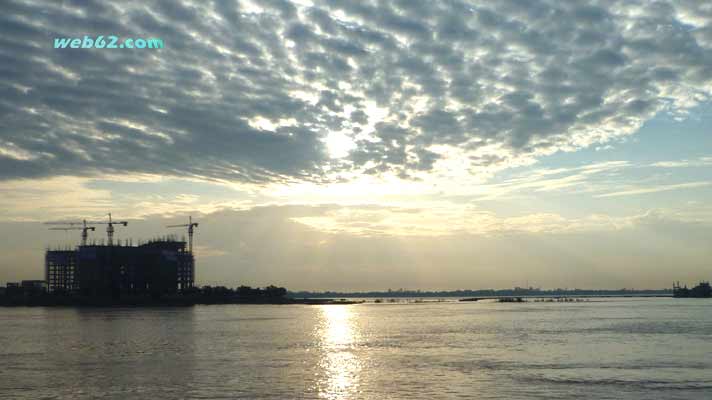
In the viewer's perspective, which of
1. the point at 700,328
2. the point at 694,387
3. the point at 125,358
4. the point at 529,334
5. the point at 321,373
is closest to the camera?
the point at 694,387

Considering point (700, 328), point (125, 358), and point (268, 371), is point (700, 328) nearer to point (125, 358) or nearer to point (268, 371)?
point (268, 371)

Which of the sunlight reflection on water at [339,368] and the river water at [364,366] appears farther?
the sunlight reflection on water at [339,368]

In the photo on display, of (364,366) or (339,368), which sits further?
(364,366)

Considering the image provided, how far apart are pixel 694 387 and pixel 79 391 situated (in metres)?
50.3

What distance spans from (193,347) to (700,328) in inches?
3569

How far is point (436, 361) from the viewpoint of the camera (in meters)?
72.0

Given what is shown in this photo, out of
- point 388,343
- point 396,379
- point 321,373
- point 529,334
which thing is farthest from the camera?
point 529,334

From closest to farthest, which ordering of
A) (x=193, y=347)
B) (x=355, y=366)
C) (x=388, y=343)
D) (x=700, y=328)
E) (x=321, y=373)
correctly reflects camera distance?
(x=321, y=373)
(x=355, y=366)
(x=193, y=347)
(x=388, y=343)
(x=700, y=328)

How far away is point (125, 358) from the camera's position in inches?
3022

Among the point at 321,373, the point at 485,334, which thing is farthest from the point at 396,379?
the point at 485,334

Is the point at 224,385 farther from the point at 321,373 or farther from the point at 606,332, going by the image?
the point at 606,332

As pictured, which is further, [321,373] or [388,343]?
[388,343]

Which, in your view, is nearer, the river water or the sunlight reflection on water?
the river water

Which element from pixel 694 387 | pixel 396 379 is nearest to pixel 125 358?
pixel 396 379
